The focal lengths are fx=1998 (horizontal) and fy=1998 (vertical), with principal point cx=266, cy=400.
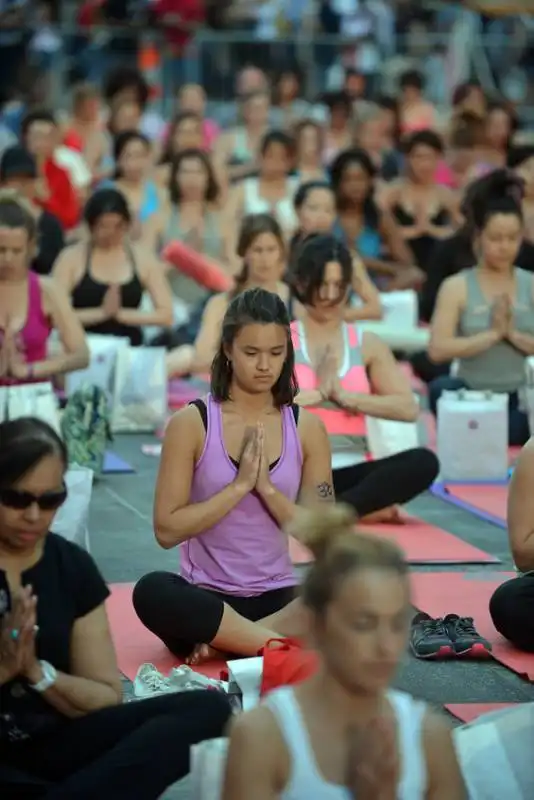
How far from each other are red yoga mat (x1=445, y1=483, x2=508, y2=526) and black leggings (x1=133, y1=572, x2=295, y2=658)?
2.43m

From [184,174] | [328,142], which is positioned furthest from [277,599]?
[328,142]

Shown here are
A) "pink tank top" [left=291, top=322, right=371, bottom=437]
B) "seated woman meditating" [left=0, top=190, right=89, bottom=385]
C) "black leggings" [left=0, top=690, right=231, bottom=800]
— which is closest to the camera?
"black leggings" [left=0, top=690, right=231, bottom=800]

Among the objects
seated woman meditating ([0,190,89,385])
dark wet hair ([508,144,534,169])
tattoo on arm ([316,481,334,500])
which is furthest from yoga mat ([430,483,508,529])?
dark wet hair ([508,144,534,169])

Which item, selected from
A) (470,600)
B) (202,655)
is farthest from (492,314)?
(202,655)

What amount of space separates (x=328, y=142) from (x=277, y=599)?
11.7 meters

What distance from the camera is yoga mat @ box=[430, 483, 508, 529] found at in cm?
789

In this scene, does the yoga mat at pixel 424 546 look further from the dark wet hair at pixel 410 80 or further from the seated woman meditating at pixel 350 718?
the dark wet hair at pixel 410 80

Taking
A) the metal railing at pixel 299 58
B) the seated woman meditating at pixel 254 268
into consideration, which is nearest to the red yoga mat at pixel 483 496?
the seated woman meditating at pixel 254 268

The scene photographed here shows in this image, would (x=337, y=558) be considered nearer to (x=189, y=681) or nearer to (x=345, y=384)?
(x=189, y=681)

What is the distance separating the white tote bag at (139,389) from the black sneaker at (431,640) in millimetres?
3990

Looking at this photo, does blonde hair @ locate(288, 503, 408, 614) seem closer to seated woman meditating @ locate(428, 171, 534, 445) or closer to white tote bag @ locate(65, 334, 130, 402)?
seated woman meditating @ locate(428, 171, 534, 445)

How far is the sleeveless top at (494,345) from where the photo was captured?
29.0 ft

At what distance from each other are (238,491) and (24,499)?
1.45 m

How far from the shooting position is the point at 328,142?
16906mm
